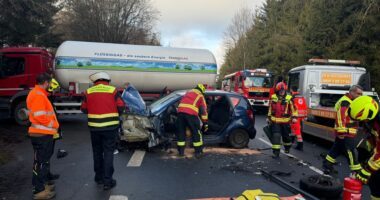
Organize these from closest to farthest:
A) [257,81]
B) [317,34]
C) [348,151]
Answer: [348,151]
[257,81]
[317,34]

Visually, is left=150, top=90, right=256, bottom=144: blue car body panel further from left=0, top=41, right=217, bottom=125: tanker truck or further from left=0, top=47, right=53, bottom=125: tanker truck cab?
left=0, top=47, right=53, bottom=125: tanker truck cab

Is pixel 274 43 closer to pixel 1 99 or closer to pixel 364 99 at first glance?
pixel 1 99

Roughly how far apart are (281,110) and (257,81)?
1343 cm

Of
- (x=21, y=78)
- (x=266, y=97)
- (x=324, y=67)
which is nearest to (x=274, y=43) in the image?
(x=266, y=97)

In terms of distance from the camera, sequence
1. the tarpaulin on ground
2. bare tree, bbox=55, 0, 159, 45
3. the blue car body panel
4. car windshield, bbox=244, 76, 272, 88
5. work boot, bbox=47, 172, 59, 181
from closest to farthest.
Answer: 1. work boot, bbox=47, 172, 59, 181
2. the tarpaulin on ground
3. the blue car body panel
4. car windshield, bbox=244, 76, 272, 88
5. bare tree, bbox=55, 0, 159, 45

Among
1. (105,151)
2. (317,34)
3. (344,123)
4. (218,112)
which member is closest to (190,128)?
(218,112)

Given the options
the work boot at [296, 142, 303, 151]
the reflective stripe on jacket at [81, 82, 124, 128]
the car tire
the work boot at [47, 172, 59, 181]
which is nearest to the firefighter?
the work boot at [296, 142, 303, 151]

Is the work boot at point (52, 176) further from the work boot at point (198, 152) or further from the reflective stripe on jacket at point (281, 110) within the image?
the reflective stripe on jacket at point (281, 110)

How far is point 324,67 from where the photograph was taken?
12.5m

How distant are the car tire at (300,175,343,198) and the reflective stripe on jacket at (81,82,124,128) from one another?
122 inches

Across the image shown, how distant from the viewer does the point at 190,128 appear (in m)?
8.23

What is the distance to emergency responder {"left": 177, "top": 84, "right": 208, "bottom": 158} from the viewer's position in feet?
26.8

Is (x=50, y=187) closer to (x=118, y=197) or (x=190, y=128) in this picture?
(x=118, y=197)

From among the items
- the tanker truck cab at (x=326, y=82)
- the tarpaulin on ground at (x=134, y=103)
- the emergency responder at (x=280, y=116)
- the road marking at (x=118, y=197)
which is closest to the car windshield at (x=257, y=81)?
the tanker truck cab at (x=326, y=82)
